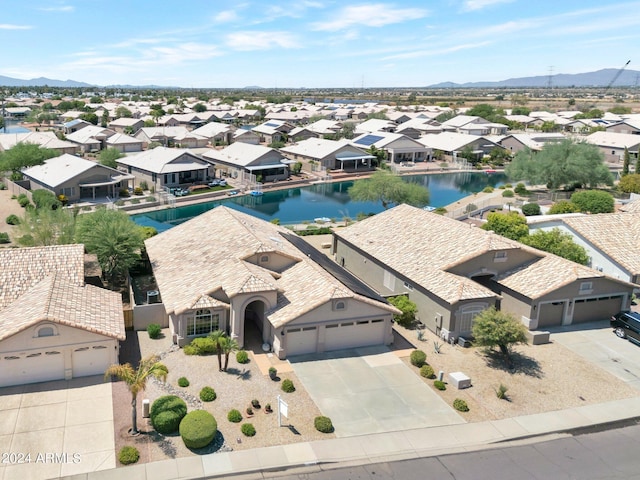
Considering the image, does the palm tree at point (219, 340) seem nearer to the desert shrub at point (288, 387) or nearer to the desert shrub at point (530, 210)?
the desert shrub at point (288, 387)

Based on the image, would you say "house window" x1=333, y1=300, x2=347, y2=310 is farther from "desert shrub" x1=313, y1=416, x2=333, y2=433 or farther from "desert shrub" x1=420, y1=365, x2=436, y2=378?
"desert shrub" x1=313, y1=416, x2=333, y2=433

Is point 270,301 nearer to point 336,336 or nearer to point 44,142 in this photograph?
point 336,336

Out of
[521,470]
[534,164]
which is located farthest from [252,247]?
[534,164]

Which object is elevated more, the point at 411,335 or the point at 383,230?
the point at 383,230

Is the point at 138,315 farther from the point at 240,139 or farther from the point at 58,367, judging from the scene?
the point at 240,139

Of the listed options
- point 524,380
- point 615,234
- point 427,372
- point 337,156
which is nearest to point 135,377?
point 427,372

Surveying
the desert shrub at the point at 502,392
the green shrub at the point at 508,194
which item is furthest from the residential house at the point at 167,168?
the desert shrub at the point at 502,392

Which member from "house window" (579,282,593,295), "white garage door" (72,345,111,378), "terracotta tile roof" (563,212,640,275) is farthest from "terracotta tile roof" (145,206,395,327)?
"terracotta tile roof" (563,212,640,275)
